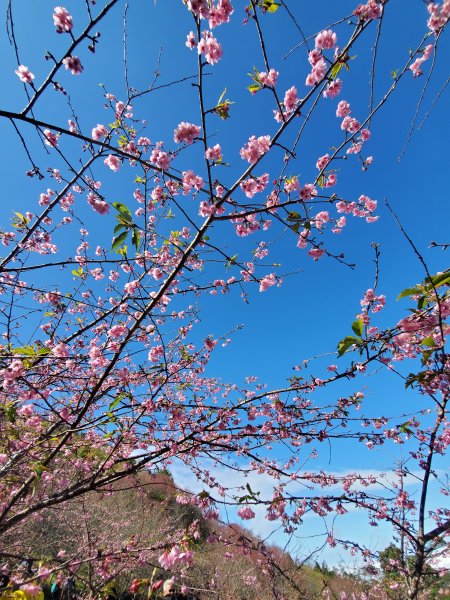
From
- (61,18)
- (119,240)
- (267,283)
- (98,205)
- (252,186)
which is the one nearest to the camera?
(61,18)

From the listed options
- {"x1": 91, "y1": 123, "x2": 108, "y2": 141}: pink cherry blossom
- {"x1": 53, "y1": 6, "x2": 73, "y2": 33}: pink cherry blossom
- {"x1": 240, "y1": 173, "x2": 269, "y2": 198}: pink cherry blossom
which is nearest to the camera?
{"x1": 53, "y1": 6, "x2": 73, "y2": 33}: pink cherry blossom

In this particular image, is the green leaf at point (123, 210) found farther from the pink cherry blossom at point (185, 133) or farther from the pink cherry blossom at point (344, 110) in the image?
the pink cherry blossom at point (344, 110)

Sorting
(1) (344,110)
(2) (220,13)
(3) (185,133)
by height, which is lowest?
(3) (185,133)

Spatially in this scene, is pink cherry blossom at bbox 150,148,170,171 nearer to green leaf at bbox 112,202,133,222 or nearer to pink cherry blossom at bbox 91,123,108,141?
green leaf at bbox 112,202,133,222

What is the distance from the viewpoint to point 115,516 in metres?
12.6

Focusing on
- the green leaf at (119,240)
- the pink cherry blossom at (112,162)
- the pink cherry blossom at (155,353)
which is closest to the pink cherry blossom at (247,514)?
the pink cherry blossom at (155,353)

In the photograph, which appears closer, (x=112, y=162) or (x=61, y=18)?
(x=61, y=18)

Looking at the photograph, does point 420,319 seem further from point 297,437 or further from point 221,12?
point 221,12

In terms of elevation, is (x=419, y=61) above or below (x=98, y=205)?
above

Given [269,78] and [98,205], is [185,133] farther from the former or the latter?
[98,205]

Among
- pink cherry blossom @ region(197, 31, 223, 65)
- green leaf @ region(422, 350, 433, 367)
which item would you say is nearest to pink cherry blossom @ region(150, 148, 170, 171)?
pink cherry blossom @ region(197, 31, 223, 65)

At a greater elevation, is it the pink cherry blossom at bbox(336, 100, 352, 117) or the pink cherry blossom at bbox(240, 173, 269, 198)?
the pink cherry blossom at bbox(336, 100, 352, 117)

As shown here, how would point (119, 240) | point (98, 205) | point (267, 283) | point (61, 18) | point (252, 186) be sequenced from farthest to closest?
point (267, 283), point (98, 205), point (252, 186), point (119, 240), point (61, 18)

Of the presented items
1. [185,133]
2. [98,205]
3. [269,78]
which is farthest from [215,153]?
[98,205]
